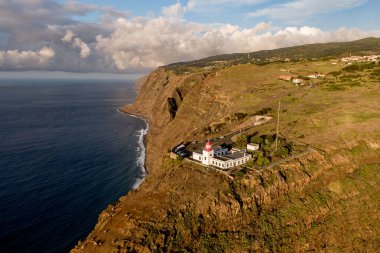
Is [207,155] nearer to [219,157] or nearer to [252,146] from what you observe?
[219,157]

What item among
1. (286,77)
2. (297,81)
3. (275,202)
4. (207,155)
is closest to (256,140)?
(207,155)

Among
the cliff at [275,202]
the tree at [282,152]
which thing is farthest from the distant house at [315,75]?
the tree at [282,152]

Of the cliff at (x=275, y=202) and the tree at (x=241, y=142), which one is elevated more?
the tree at (x=241, y=142)

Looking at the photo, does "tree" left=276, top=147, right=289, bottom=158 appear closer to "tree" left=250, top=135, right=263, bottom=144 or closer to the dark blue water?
"tree" left=250, top=135, right=263, bottom=144

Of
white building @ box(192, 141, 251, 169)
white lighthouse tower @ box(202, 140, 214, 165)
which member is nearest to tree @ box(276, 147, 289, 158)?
white building @ box(192, 141, 251, 169)

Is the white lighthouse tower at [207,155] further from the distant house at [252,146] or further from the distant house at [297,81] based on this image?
the distant house at [297,81]

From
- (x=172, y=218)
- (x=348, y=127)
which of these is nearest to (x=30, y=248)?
(x=172, y=218)
